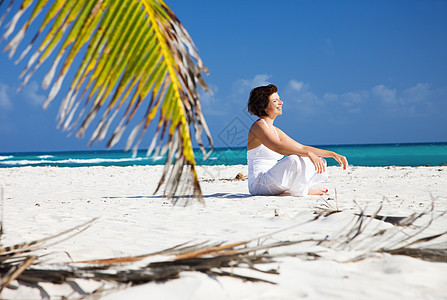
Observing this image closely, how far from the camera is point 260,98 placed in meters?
4.70

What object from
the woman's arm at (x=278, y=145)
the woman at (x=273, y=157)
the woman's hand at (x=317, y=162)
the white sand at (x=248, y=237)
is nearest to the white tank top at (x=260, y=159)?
the woman at (x=273, y=157)

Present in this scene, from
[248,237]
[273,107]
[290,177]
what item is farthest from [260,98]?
[248,237]

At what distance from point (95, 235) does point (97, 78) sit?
176cm

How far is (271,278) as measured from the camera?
5.10ft

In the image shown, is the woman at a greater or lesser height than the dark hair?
lesser

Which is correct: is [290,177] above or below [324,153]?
below

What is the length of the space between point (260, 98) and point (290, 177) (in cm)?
105

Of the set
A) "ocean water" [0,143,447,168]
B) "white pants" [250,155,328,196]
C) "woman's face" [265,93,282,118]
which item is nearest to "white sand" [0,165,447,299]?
"white pants" [250,155,328,196]

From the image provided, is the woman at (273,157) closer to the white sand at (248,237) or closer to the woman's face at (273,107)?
the woman's face at (273,107)

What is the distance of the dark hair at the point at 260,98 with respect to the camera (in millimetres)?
4677

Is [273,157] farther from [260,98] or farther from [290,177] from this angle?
[260,98]

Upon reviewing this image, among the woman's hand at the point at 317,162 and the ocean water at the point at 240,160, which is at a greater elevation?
the ocean water at the point at 240,160

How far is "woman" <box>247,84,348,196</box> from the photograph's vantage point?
4.32 meters

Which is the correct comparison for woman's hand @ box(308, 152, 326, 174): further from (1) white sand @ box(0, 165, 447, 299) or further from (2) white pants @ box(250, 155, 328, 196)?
(1) white sand @ box(0, 165, 447, 299)
